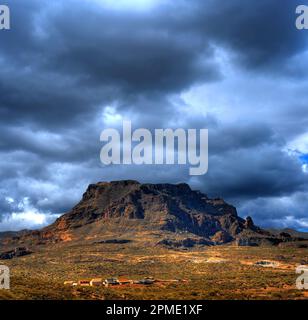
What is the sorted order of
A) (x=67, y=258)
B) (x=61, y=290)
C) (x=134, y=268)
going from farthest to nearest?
(x=67, y=258)
(x=134, y=268)
(x=61, y=290)

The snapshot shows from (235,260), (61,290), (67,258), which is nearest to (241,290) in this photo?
(61,290)
